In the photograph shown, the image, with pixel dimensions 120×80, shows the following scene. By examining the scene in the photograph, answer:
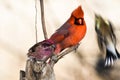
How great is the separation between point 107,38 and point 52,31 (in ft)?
1.45

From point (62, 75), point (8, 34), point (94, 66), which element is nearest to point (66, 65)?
point (62, 75)

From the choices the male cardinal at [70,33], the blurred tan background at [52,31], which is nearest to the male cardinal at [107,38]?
the blurred tan background at [52,31]

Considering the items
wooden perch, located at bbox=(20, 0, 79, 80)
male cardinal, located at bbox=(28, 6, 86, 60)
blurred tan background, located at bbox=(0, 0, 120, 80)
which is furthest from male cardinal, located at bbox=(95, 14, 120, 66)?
wooden perch, located at bbox=(20, 0, 79, 80)

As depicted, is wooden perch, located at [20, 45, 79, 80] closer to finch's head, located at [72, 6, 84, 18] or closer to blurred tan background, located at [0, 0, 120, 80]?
blurred tan background, located at [0, 0, 120, 80]

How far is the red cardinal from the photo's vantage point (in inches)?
86.8

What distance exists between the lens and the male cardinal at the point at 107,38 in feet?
8.27

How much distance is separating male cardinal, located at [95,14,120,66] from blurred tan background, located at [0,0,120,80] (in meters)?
0.03

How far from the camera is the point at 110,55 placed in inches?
99.4

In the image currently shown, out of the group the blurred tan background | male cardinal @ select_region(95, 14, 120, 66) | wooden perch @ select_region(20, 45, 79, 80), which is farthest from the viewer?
male cardinal @ select_region(95, 14, 120, 66)

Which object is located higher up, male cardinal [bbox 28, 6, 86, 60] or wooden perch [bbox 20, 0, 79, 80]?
male cardinal [bbox 28, 6, 86, 60]

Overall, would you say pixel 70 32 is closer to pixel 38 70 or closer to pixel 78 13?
pixel 78 13

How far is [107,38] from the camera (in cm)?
258

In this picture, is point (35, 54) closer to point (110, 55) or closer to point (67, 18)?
point (67, 18)

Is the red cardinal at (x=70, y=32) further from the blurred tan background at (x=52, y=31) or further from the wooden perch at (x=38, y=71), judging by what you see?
the wooden perch at (x=38, y=71)
